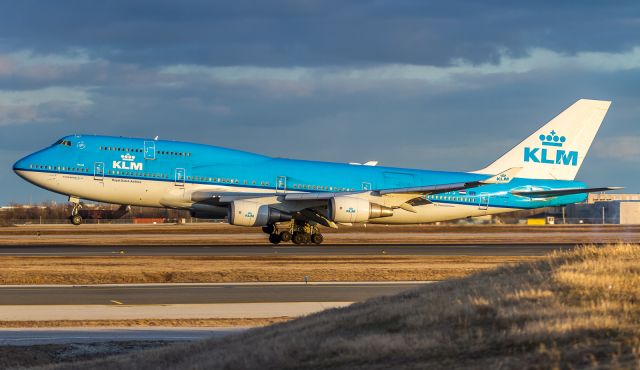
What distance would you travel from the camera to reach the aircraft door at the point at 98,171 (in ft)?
158

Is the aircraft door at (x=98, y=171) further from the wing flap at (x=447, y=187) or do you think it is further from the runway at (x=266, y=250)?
the wing flap at (x=447, y=187)

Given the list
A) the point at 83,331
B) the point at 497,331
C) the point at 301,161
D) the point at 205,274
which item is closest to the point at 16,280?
the point at 205,274

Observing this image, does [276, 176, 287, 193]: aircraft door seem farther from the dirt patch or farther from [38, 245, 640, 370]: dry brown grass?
[38, 245, 640, 370]: dry brown grass

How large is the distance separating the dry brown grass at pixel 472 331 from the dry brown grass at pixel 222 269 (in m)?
15.7

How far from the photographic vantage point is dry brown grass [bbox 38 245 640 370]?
365 inches

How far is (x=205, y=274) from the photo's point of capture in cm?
2970

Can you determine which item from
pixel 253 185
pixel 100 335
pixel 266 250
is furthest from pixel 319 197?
pixel 100 335

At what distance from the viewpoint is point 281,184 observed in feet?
166

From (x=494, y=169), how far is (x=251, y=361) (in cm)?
4763

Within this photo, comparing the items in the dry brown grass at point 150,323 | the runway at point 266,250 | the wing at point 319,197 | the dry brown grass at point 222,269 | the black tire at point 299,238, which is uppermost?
the wing at point 319,197

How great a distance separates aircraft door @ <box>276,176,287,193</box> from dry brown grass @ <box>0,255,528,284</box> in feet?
42.9

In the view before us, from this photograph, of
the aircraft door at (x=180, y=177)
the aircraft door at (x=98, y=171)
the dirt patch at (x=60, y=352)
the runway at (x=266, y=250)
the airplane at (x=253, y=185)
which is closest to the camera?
the dirt patch at (x=60, y=352)

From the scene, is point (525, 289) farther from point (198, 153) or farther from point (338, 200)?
point (198, 153)

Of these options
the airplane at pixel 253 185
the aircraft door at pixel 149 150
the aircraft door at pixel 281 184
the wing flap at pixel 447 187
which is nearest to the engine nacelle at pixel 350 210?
the airplane at pixel 253 185
